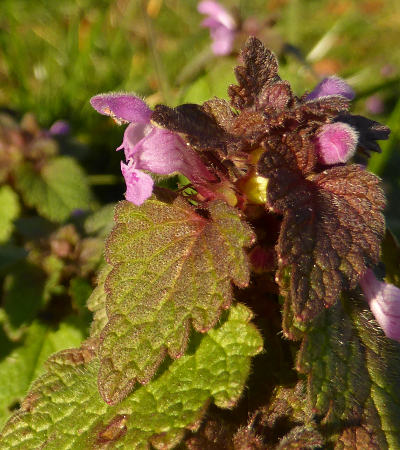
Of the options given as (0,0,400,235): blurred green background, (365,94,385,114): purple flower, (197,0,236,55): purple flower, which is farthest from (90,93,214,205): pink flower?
(365,94,385,114): purple flower

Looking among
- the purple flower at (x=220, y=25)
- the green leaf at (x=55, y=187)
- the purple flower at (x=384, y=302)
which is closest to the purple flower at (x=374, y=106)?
the purple flower at (x=220, y=25)

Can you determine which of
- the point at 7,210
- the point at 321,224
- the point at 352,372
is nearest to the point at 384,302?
the point at 352,372

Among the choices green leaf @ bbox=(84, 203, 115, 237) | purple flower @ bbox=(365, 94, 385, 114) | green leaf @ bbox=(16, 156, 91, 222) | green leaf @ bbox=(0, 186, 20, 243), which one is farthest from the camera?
purple flower @ bbox=(365, 94, 385, 114)

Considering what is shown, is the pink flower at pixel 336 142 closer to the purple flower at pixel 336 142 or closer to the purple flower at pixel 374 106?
the purple flower at pixel 336 142

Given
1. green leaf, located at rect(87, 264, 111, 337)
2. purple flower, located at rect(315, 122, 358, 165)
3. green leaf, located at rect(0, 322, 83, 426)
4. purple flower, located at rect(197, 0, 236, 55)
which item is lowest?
green leaf, located at rect(0, 322, 83, 426)

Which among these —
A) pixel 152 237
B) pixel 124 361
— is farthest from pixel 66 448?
pixel 152 237

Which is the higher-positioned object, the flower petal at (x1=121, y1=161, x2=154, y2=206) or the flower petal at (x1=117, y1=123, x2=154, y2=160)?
the flower petal at (x1=117, y1=123, x2=154, y2=160)

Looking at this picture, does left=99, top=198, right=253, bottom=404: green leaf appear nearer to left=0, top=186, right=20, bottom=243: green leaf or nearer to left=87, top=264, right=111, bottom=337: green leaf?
left=87, top=264, right=111, bottom=337: green leaf
